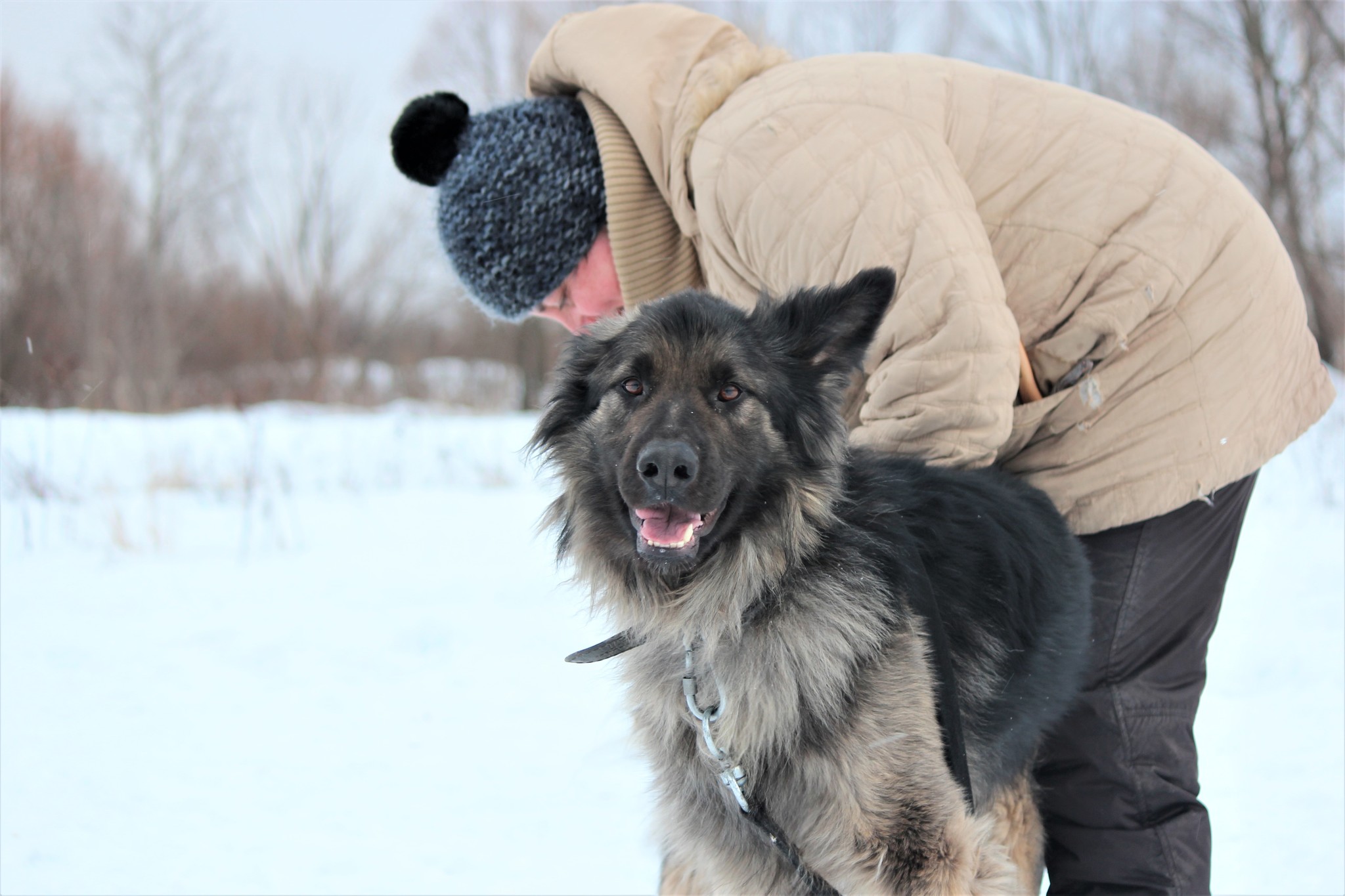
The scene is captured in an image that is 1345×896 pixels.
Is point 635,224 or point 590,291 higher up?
point 635,224

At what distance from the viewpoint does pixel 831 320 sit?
2236 mm

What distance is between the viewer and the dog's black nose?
2.02 meters

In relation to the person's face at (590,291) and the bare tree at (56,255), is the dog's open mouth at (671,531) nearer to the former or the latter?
the person's face at (590,291)

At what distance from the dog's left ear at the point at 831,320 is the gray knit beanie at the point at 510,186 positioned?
1.06 metres

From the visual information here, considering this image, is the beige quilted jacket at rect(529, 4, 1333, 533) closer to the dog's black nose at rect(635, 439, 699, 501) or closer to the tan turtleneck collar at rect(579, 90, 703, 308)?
the tan turtleneck collar at rect(579, 90, 703, 308)

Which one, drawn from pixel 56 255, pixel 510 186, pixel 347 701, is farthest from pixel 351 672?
pixel 56 255

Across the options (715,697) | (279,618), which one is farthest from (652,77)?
(279,618)

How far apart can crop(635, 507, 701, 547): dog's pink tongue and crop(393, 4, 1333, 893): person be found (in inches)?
25.6

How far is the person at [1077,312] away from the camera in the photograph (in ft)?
7.59

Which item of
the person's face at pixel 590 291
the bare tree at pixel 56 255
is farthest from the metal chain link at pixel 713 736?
the bare tree at pixel 56 255

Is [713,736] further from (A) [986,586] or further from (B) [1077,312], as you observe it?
(B) [1077,312]

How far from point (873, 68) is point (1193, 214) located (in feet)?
3.13

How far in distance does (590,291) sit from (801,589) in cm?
164

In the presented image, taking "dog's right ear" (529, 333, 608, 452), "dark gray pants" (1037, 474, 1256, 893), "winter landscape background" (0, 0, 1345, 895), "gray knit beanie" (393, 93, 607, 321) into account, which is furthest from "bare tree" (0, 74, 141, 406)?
"dark gray pants" (1037, 474, 1256, 893)
